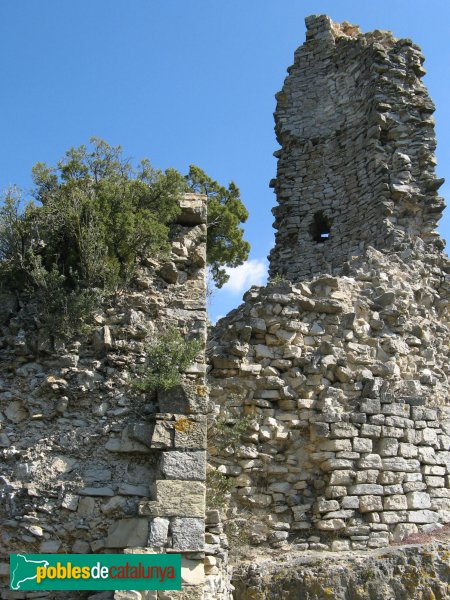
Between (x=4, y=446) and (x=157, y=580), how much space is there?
1.57 metres

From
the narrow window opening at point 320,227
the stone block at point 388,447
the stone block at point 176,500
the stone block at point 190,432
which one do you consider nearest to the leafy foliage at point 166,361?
the stone block at point 190,432

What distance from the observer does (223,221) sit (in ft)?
36.0

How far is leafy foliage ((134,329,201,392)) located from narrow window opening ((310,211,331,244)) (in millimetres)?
6717

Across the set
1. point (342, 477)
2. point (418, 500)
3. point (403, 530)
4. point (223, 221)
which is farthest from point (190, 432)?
point (223, 221)

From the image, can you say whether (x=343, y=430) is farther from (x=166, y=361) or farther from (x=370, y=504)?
(x=166, y=361)

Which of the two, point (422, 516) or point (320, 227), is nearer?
point (422, 516)

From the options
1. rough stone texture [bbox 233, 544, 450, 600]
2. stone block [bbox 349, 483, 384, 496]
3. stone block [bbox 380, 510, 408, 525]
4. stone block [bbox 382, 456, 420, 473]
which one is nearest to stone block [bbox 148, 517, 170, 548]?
rough stone texture [bbox 233, 544, 450, 600]

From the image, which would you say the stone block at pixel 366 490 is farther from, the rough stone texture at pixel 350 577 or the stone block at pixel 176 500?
the stone block at pixel 176 500

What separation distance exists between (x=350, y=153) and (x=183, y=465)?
8193 mm

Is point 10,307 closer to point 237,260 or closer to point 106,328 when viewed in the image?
point 106,328

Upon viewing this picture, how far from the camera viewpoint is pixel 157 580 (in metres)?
4.97

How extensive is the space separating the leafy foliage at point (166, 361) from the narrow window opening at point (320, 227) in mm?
6717

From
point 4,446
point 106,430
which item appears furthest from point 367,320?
point 4,446

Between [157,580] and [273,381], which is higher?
[273,381]
